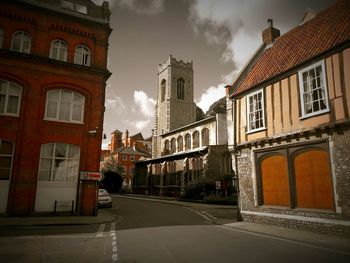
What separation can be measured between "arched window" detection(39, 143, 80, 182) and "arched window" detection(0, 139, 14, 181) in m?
1.66

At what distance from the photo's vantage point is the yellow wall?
1053 centimetres

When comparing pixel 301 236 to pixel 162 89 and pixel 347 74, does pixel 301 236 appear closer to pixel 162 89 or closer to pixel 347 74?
pixel 347 74

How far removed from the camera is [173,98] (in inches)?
2454

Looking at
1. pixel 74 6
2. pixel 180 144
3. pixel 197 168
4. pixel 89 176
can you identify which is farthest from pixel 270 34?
pixel 180 144

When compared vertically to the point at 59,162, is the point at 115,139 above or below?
above

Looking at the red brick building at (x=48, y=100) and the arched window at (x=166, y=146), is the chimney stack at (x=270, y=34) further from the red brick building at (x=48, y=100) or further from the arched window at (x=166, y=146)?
the arched window at (x=166, y=146)

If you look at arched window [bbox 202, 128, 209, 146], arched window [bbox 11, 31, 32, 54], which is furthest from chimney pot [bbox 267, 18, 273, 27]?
arched window [bbox 202, 128, 209, 146]

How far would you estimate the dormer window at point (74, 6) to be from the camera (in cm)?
1977

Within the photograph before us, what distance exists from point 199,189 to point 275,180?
18.1 meters

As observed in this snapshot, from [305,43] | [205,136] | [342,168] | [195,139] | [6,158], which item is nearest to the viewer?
[342,168]

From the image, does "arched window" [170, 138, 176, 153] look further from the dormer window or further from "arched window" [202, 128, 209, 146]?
the dormer window

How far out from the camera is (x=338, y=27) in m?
11.9

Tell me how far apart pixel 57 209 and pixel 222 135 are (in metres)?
28.7

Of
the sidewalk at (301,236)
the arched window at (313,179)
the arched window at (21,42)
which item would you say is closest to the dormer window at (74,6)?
the arched window at (21,42)
